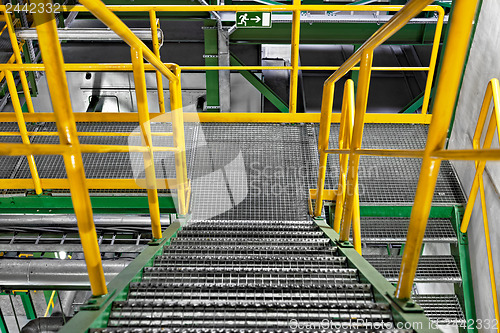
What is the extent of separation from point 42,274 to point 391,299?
190 inches

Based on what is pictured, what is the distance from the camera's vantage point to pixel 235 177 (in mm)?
4711

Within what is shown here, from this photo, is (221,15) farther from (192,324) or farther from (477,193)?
(192,324)

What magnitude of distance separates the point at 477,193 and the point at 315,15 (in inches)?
168

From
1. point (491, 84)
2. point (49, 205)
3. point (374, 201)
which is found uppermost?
point (491, 84)

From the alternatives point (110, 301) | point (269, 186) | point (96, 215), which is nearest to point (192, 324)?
point (110, 301)

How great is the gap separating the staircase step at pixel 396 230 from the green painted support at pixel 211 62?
3.85 m

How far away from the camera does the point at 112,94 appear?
7.96 m

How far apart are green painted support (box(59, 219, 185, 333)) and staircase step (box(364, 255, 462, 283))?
2.73 meters

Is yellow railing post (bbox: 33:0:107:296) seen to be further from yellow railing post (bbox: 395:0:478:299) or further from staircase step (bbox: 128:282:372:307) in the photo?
yellow railing post (bbox: 395:0:478:299)

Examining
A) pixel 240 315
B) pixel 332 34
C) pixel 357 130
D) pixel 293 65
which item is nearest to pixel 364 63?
pixel 357 130

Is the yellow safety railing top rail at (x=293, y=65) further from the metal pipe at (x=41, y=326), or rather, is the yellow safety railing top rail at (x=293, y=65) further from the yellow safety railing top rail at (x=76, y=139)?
the metal pipe at (x=41, y=326)

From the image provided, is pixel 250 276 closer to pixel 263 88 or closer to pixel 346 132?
pixel 346 132

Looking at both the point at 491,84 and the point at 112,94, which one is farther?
the point at 112,94

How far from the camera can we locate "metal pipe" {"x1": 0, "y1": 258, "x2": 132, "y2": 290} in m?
4.92
